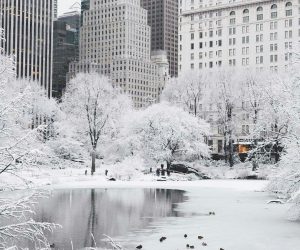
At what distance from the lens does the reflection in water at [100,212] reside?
25.0 metres

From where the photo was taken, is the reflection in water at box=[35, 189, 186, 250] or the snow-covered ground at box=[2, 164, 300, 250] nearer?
the snow-covered ground at box=[2, 164, 300, 250]

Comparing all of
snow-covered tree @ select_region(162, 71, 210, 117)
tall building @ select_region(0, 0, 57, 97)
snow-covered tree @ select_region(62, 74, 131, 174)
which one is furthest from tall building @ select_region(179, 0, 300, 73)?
snow-covered tree @ select_region(62, 74, 131, 174)

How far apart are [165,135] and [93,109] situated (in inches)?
452

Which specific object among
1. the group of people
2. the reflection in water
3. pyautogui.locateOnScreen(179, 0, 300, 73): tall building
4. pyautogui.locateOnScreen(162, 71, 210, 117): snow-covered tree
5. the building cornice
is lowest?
the reflection in water

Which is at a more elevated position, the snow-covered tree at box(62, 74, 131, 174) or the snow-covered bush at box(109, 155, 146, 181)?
the snow-covered tree at box(62, 74, 131, 174)

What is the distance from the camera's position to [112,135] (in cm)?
8544

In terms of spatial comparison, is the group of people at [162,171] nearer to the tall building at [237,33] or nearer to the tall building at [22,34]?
the tall building at [237,33]

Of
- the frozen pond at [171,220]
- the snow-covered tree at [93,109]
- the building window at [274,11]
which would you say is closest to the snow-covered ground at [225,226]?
the frozen pond at [171,220]

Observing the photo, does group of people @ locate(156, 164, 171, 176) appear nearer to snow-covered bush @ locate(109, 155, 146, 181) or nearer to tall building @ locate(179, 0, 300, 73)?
snow-covered bush @ locate(109, 155, 146, 181)

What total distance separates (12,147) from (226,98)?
71.2m

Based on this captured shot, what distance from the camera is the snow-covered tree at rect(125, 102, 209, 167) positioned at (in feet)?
243

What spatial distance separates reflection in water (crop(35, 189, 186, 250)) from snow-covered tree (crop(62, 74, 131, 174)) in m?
25.6

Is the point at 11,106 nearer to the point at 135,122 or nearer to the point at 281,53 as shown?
the point at 135,122

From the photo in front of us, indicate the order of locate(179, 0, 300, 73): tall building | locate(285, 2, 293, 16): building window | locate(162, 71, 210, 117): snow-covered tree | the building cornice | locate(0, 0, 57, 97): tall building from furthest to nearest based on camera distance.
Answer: locate(0, 0, 57, 97): tall building → the building cornice → locate(285, 2, 293, 16): building window → locate(179, 0, 300, 73): tall building → locate(162, 71, 210, 117): snow-covered tree
